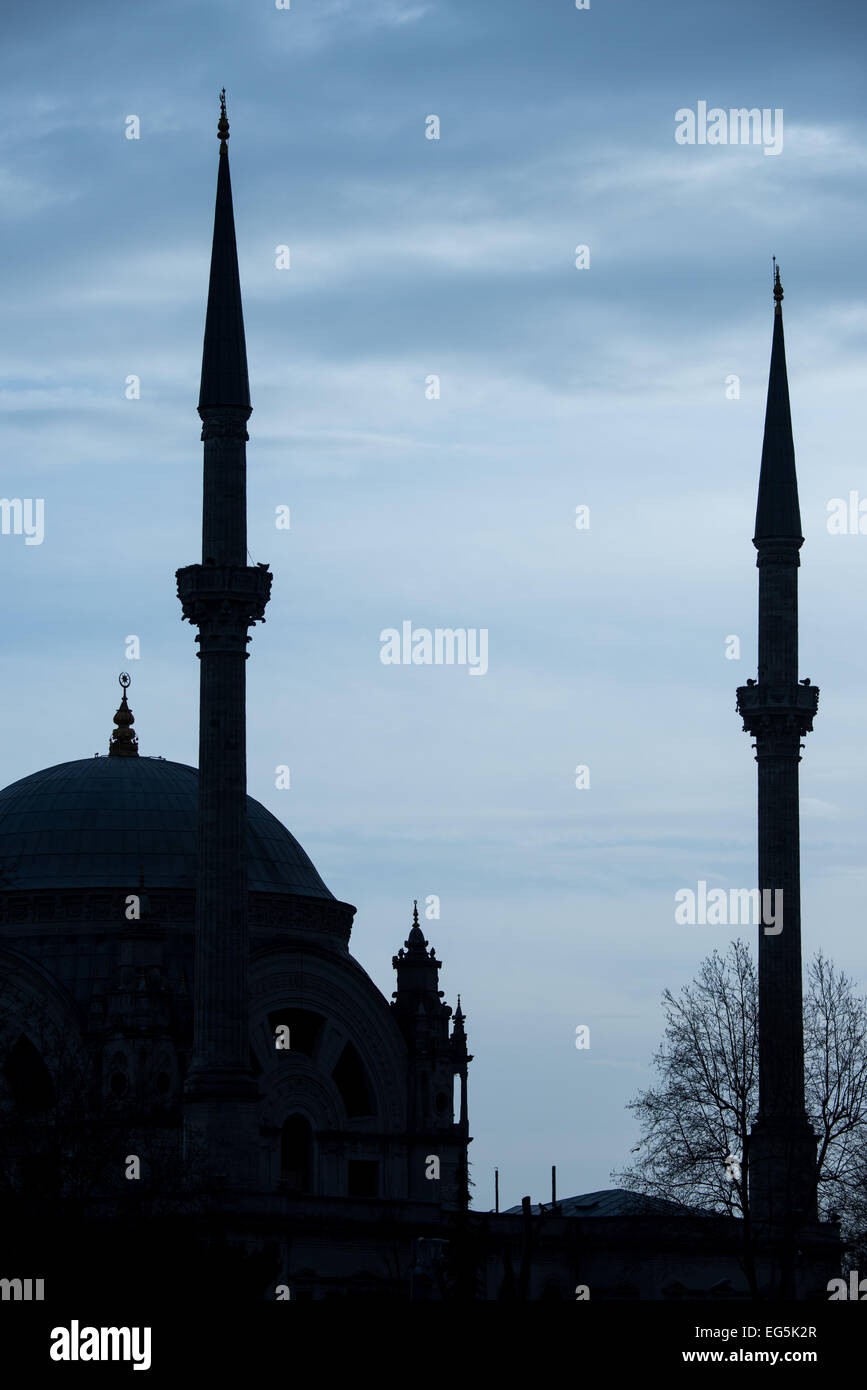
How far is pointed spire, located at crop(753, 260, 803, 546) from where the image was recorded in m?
69.7

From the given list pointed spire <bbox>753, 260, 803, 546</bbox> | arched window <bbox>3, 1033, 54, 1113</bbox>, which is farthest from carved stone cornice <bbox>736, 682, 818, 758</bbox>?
arched window <bbox>3, 1033, 54, 1113</bbox>

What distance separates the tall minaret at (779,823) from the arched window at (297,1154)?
9668mm

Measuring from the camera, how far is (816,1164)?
64812 mm

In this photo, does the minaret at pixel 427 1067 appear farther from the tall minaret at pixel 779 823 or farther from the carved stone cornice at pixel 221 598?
the carved stone cornice at pixel 221 598

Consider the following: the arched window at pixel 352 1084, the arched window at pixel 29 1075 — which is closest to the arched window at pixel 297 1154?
the arched window at pixel 352 1084

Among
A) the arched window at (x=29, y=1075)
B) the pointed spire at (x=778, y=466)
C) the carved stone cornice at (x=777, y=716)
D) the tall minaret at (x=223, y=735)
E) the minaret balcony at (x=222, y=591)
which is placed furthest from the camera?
the pointed spire at (x=778, y=466)

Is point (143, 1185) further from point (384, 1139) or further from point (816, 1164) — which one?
point (816, 1164)

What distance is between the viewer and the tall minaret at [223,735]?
2314 inches

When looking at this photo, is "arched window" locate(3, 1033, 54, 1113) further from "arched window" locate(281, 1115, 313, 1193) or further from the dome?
"arched window" locate(281, 1115, 313, 1193)

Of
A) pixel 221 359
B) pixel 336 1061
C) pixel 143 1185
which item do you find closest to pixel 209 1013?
pixel 143 1185

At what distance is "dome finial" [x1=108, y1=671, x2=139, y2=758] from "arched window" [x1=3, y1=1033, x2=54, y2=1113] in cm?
1080

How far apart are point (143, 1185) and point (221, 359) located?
1667cm
